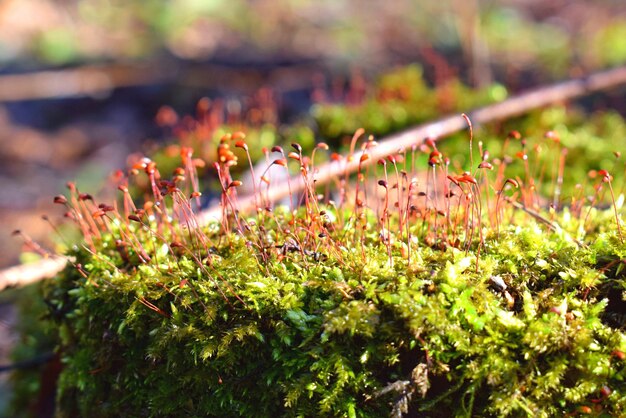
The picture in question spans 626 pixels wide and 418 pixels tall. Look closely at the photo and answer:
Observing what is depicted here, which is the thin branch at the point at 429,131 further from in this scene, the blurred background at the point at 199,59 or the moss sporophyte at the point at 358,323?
the blurred background at the point at 199,59

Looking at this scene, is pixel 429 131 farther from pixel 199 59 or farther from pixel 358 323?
pixel 199 59

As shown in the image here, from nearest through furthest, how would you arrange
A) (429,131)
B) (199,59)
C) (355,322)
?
(355,322) → (429,131) → (199,59)

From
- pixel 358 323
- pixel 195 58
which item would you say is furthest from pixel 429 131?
pixel 195 58

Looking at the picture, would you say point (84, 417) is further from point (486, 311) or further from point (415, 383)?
point (486, 311)

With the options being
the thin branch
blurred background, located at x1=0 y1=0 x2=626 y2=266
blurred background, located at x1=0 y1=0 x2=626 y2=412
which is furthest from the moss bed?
blurred background, located at x1=0 y1=0 x2=626 y2=266

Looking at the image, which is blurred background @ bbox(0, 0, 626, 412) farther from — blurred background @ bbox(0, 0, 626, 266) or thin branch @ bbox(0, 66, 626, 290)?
thin branch @ bbox(0, 66, 626, 290)

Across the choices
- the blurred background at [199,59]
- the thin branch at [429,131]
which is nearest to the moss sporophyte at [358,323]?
the thin branch at [429,131]
